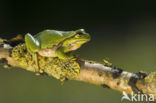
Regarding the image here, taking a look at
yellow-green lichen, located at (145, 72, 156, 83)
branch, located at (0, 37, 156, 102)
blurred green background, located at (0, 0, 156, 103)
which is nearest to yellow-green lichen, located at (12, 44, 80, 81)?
branch, located at (0, 37, 156, 102)

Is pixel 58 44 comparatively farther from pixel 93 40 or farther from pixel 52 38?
pixel 93 40

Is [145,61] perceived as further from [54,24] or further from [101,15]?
[54,24]

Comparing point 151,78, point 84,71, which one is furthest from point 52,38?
point 151,78

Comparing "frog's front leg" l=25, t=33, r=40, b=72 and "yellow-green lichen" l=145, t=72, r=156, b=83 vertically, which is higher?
"frog's front leg" l=25, t=33, r=40, b=72

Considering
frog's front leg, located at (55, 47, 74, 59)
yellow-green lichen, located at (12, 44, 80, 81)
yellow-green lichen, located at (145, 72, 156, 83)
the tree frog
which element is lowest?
yellow-green lichen, located at (145, 72, 156, 83)

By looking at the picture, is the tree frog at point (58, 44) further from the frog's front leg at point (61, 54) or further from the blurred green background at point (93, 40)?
the blurred green background at point (93, 40)

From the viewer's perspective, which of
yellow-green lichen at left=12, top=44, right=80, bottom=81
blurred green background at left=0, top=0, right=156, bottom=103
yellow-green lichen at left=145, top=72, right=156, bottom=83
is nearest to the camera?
yellow-green lichen at left=145, top=72, right=156, bottom=83

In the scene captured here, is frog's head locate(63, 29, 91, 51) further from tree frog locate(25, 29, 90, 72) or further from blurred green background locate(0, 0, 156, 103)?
blurred green background locate(0, 0, 156, 103)
